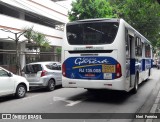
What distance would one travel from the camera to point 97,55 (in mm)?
9820

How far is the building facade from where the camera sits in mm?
21359

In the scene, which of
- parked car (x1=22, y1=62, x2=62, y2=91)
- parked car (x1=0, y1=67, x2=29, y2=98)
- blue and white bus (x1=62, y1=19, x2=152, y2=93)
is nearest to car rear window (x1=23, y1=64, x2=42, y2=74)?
parked car (x1=22, y1=62, x2=62, y2=91)

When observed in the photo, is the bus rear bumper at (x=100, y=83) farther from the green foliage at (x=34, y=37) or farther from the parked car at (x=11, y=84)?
the green foliage at (x=34, y=37)

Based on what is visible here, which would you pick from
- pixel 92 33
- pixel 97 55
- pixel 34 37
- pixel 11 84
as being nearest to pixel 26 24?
pixel 34 37

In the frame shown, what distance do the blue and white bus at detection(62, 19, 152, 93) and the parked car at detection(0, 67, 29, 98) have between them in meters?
2.39

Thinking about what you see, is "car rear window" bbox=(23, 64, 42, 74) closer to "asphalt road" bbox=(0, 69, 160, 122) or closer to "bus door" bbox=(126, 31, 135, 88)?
"asphalt road" bbox=(0, 69, 160, 122)

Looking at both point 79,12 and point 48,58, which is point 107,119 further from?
point 79,12

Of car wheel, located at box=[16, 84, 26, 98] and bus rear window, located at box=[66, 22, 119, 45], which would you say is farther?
car wheel, located at box=[16, 84, 26, 98]

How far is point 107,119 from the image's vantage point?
744 cm

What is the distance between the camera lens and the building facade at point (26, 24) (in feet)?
70.1

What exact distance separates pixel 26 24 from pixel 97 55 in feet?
56.6

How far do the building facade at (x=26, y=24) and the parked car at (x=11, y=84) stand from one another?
20.6 feet

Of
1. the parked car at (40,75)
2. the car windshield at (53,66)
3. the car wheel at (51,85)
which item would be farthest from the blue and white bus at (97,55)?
the car windshield at (53,66)

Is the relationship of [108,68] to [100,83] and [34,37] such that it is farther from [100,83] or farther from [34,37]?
[34,37]
